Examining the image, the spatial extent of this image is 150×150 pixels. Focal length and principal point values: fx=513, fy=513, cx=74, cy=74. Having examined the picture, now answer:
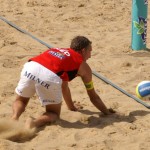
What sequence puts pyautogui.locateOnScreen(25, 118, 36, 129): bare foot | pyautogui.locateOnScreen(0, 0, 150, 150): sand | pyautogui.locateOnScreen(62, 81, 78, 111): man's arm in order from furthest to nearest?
pyautogui.locateOnScreen(62, 81, 78, 111): man's arm → pyautogui.locateOnScreen(25, 118, 36, 129): bare foot → pyautogui.locateOnScreen(0, 0, 150, 150): sand

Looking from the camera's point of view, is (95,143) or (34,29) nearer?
(95,143)

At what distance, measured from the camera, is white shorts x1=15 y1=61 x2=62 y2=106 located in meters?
4.66

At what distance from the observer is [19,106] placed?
4820 millimetres

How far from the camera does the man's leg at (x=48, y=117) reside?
4664 millimetres

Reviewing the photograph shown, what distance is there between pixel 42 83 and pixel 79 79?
1544 mm

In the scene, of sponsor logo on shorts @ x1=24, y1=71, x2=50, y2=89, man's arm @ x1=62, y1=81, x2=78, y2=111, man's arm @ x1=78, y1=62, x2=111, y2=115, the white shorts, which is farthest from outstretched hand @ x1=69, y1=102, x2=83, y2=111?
sponsor logo on shorts @ x1=24, y1=71, x2=50, y2=89

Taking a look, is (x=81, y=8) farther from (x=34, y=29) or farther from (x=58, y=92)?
(x=58, y=92)

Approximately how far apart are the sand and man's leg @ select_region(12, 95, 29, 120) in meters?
0.13

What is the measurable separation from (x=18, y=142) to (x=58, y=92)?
609 millimetres

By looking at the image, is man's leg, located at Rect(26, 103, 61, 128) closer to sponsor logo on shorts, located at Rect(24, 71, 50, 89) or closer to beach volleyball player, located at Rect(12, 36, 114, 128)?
beach volleyball player, located at Rect(12, 36, 114, 128)

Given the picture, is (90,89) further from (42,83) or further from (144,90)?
(144,90)

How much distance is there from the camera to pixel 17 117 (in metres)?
4.73

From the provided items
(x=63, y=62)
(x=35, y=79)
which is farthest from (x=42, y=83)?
(x=63, y=62)

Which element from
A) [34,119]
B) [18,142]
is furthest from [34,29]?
[18,142]
